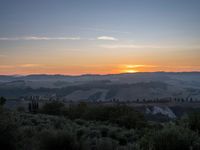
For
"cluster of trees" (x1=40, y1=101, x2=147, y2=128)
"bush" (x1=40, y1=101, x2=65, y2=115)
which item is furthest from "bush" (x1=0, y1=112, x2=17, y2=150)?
"bush" (x1=40, y1=101, x2=65, y2=115)

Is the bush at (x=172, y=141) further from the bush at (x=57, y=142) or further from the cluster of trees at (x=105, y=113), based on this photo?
the cluster of trees at (x=105, y=113)

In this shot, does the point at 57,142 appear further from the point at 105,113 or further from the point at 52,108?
the point at 52,108

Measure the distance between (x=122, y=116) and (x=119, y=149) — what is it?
2885cm

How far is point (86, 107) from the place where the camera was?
2105 inches

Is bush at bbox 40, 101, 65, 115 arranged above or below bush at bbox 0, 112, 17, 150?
below

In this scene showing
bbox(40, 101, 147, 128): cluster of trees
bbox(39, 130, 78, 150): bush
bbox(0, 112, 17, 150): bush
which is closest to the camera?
bbox(0, 112, 17, 150): bush

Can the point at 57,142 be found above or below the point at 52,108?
above

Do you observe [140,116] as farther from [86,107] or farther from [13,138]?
[13,138]

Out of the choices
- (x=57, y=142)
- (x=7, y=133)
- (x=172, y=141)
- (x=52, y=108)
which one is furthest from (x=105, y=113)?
(x=7, y=133)

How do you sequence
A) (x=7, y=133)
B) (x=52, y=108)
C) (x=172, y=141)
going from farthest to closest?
(x=52, y=108) < (x=172, y=141) < (x=7, y=133)

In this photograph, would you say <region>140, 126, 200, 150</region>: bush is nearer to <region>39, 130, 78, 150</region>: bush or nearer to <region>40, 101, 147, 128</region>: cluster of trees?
<region>39, 130, 78, 150</region>: bush

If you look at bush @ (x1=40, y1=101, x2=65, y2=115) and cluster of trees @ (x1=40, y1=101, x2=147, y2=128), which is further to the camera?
bush @ (x1=40, y1=101, x2=65, y2=115)

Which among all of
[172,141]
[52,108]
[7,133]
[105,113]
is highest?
[7,133]

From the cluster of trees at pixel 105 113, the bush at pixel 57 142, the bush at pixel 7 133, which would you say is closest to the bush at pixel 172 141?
the bush at pixel 57 142
